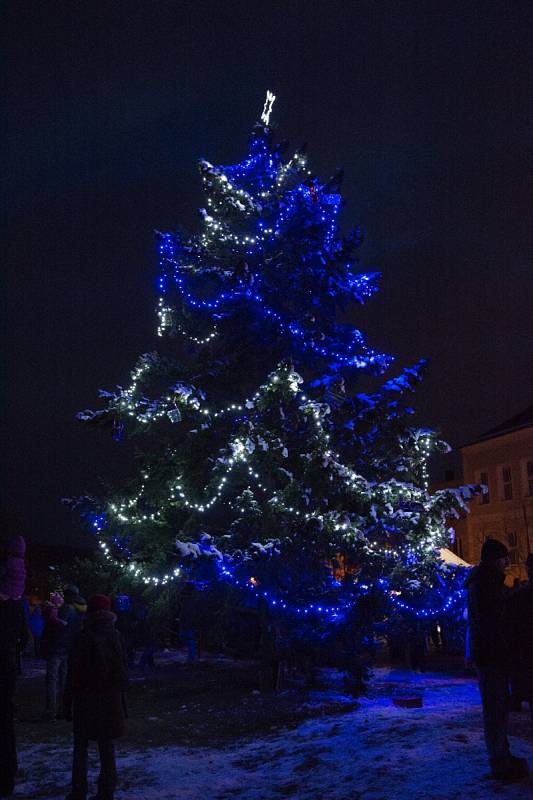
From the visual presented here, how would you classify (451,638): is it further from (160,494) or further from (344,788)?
(344,788)

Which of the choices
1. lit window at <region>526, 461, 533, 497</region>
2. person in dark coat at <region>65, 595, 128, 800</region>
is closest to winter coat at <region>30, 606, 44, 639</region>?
person in dark coat at <region>65, 595, 128, 800</region>

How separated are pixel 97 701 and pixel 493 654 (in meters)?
3.70

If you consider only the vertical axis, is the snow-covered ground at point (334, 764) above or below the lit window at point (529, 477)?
below

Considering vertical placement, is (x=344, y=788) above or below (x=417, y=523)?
below

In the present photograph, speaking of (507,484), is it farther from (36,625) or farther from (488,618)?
(488,618)

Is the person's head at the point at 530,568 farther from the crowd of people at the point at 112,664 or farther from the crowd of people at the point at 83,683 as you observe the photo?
the crowd of people at the point at 83,683

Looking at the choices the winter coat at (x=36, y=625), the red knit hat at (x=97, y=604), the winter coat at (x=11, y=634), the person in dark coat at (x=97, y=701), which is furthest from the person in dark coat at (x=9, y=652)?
the winter coat at (x=36, y=625)

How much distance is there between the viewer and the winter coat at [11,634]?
6414 millimetres

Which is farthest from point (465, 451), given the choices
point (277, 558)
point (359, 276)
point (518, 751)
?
point (518, 751)

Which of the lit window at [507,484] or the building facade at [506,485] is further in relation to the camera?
the lit window at [507,484]

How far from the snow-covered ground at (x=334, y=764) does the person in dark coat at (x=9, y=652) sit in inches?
22.8

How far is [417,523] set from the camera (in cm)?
1227

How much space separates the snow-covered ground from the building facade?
2963 centimetres

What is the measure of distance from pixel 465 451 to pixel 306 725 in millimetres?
34721
